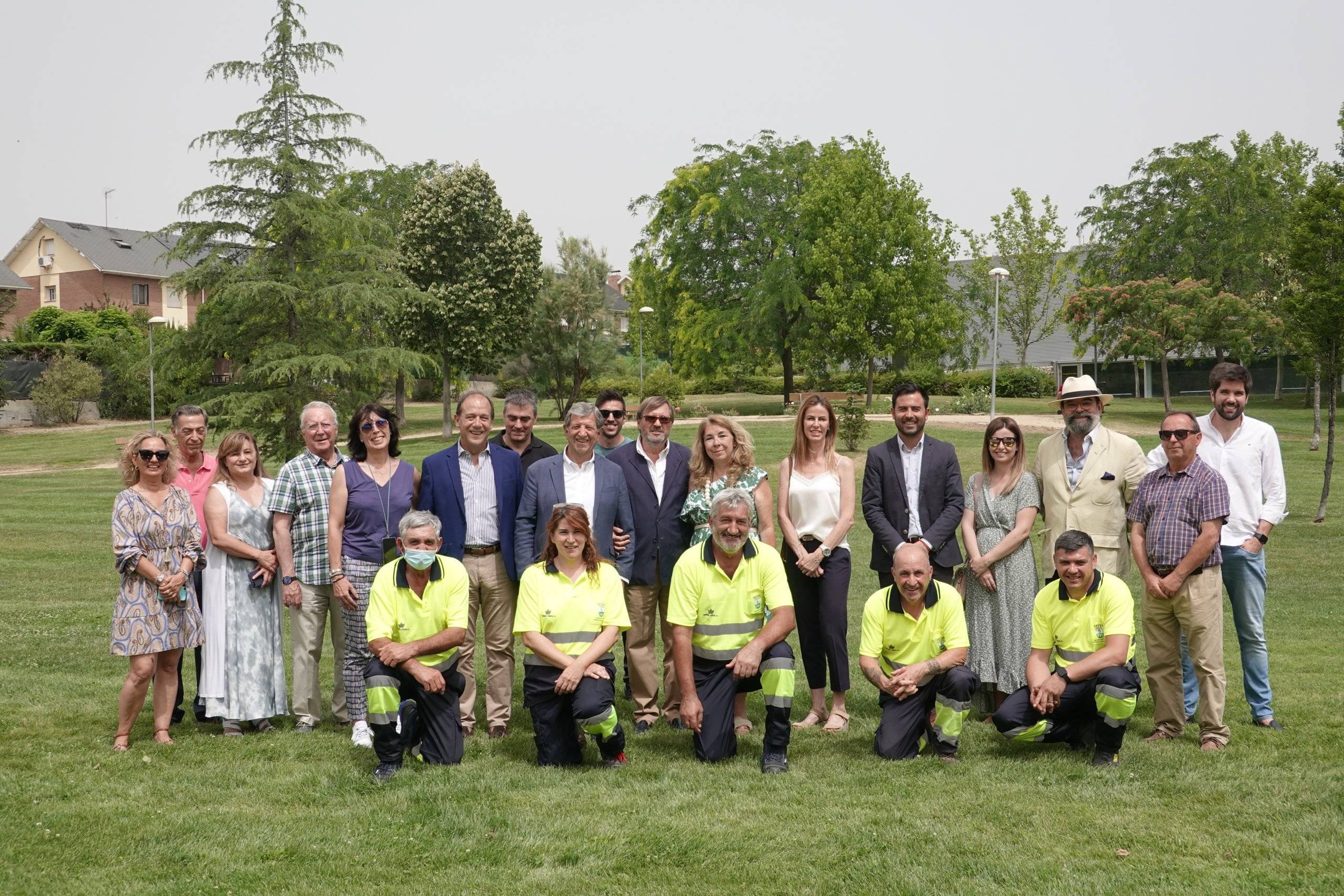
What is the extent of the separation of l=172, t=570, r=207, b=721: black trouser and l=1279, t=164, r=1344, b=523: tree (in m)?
13.5

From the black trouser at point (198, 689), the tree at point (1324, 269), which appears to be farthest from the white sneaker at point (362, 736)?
the tree at point (1324, 269)

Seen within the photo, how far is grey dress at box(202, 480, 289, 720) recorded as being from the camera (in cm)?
654

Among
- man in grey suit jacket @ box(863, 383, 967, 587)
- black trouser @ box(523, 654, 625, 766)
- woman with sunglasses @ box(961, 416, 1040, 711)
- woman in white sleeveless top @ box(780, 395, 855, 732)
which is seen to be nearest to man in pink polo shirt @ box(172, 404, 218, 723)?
black trouser @ box(523, 654, 625, 766)

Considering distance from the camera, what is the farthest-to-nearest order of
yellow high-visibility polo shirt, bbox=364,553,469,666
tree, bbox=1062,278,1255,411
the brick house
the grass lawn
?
the brick house < tree, bbox=1062,278,1255,411 < yellow high-visibility polo shirt, bbox=364,553,469,666 < the grass lawn

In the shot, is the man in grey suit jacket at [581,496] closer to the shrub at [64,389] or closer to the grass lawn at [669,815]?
the grass lawn at [669,815]

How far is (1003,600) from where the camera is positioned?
655 cm

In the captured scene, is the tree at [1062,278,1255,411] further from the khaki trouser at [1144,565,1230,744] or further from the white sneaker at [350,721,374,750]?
the white sneaker at [350,721,374,750]

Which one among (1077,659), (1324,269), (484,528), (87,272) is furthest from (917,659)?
(87,272)

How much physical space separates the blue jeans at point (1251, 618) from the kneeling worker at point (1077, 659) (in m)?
0.84

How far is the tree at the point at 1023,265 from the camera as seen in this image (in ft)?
153

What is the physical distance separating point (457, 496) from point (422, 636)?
87 centimetres

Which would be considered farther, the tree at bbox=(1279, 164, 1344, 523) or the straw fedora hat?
the tree at bbox=(1279, 164, 1344, 523)

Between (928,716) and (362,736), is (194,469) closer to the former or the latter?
(362,736)

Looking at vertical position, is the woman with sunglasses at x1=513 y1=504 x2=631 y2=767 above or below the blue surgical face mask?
below
